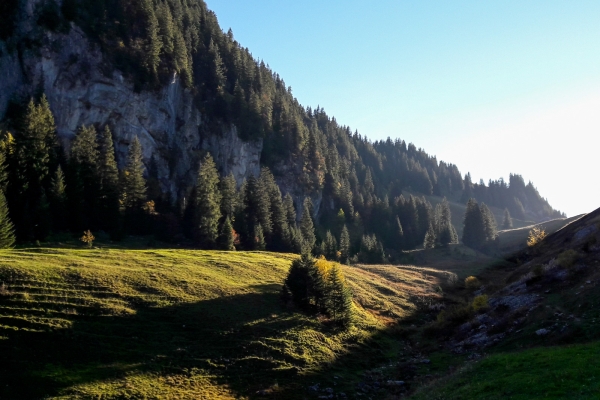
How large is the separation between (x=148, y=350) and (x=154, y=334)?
242cm

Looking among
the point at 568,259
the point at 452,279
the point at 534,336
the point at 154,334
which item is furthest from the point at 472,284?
the point at 154,334

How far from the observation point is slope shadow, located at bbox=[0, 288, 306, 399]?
3058 centimetres

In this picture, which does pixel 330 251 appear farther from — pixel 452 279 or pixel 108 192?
pixel 108 192

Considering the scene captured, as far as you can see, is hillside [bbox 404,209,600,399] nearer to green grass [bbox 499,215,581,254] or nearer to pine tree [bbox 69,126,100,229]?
pine tree [bbox 69,126,100,229]

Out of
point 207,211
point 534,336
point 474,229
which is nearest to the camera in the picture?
point 534,336

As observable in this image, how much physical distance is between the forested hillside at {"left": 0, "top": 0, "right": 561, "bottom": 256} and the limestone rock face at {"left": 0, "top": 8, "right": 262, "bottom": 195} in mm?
1956

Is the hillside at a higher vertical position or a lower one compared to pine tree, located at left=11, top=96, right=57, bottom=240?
lower

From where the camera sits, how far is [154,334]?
38.2 meters

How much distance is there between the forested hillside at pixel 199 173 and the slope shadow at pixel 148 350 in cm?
3902

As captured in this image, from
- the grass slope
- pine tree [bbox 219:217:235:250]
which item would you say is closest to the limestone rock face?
pine tree [bbox 219:217:235:250]

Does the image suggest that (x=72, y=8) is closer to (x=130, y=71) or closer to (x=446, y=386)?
(x=130, y=71)

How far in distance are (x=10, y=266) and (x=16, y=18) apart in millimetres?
83034

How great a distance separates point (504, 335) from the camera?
39812 mm

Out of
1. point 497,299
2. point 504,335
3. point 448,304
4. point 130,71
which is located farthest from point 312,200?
point 504,335
